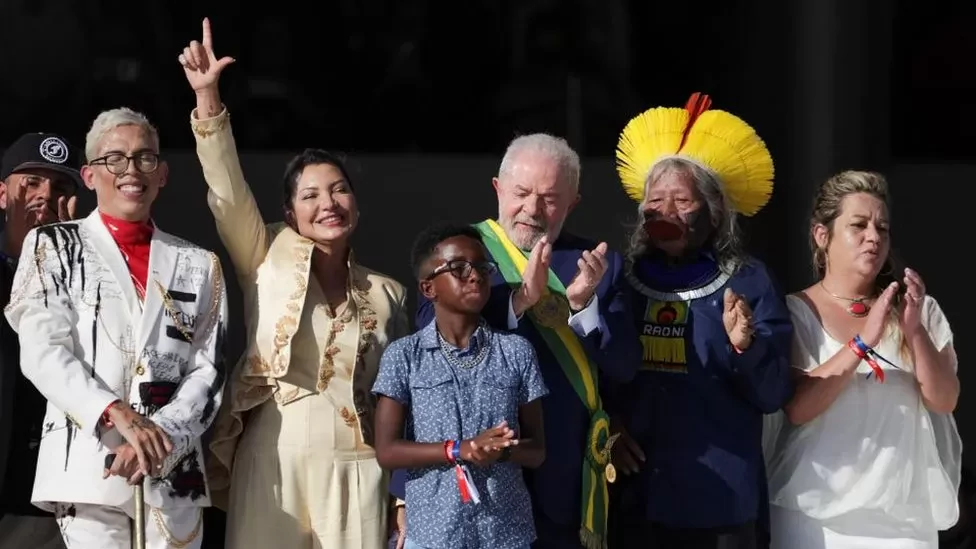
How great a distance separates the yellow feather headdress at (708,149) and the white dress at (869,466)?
396mm

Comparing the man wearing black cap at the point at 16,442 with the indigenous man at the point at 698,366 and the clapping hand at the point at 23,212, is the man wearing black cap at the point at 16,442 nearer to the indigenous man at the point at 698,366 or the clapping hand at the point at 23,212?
the clapping hand at the point at 23,212

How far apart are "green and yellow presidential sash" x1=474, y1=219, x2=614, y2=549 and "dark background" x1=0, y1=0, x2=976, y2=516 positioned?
113cm

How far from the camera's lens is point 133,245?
12.9 ft

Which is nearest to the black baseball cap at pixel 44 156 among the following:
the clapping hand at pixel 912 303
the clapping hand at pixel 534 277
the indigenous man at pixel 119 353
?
the indigenous man at pixel 119 353

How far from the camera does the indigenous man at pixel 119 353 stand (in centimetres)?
369

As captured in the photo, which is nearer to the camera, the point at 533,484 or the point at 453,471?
the point at 453,471

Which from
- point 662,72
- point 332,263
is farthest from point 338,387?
point 662,72

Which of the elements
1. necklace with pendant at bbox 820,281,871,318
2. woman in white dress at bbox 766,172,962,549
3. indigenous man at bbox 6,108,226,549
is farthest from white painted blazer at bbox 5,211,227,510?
necklace with pendant at bbox 820,281,871,318

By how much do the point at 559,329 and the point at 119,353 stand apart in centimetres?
110

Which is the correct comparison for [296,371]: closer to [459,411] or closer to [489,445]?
[459,411]

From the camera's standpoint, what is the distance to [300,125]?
508 centimetres

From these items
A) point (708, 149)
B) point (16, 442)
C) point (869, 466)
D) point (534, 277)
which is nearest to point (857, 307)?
point (869, 466)

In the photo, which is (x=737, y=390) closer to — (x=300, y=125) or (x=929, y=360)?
(x=929, y=360)

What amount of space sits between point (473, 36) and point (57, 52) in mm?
1311
